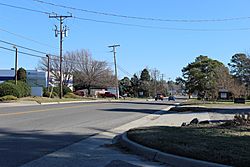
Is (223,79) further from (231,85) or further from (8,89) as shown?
(8,89)

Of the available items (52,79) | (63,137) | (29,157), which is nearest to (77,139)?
(63,137)

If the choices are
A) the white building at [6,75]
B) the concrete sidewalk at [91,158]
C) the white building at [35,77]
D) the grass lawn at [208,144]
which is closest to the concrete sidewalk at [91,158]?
the concrete sidewalk at [91,158]

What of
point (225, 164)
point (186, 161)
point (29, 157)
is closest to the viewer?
point (225, 164)

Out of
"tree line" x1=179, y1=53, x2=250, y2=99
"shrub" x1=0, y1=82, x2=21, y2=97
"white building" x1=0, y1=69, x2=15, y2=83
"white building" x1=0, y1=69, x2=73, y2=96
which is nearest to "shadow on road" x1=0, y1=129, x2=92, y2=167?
"shrub" x1=0, y1=82, x2=21, y2=97

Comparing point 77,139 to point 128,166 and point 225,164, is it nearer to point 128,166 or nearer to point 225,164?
point 128,166

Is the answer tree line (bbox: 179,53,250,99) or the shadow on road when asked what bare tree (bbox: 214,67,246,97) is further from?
the shadow on road

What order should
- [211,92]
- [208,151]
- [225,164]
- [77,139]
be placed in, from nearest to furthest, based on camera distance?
[225,164], [208,151], [77,139], [211,92]

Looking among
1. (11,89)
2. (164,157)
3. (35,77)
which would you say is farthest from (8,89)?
(35,77)

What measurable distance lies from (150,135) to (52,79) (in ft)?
295

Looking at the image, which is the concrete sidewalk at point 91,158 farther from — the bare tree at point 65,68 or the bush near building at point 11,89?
the bare tree at point 65,68

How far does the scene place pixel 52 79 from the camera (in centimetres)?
10000

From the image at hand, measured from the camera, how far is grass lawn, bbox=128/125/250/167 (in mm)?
8188

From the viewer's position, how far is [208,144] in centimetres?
982

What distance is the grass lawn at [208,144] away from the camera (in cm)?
819
